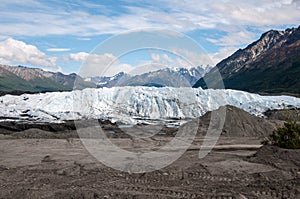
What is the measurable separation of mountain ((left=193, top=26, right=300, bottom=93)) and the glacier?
43.4 m

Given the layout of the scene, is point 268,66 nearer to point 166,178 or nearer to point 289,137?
point 289,137

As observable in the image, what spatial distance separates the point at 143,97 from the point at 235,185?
29.6 metres

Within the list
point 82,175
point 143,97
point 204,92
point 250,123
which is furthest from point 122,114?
point 82,175

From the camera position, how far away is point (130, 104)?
123 feet

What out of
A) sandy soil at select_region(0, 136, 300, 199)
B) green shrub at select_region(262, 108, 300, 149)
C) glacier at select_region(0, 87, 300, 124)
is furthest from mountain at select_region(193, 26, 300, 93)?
sandy soil at select_region(0, 136, 300, 199)

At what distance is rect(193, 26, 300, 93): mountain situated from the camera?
336ft

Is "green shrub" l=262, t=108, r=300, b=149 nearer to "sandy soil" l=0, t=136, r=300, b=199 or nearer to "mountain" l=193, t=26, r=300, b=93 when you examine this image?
"sandy soil" l=0, t=136, r=300, b=199

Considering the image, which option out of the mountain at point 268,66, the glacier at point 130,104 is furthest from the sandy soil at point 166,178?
the mountain at point 268,66

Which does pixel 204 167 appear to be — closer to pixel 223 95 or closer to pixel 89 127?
pixel 89 127

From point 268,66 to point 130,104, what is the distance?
99.5 m

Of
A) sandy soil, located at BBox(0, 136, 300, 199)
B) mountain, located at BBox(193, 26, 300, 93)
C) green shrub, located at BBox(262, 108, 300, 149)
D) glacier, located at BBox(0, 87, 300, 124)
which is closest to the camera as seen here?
sandy soil, located at BBox(0, 136, 300, 199)

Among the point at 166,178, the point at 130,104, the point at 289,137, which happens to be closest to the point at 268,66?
the point at 130,104

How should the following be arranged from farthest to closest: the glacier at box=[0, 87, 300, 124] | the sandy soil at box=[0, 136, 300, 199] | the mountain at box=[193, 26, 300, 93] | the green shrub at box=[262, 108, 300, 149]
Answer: the mountain at box=[193, 26, 300, 93]
the glacier at box=[0, 87, 300, 124]
the green shrub at box=[262, 108, 300, 149]
the sandy soil at box=[0, 136, 300, 199]

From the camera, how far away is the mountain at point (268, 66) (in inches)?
4038
